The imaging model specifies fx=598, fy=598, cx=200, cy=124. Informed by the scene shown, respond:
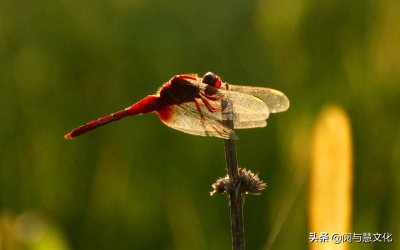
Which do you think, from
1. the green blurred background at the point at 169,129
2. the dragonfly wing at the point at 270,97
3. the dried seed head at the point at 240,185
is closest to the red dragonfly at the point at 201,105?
the dragonfly wing at the point at 270,97

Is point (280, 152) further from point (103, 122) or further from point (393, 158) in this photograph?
point (103, 122)

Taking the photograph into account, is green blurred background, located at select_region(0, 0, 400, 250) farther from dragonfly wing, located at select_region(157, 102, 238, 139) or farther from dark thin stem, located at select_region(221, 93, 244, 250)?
dark thin stem, located at select_region(221, 93, 244, 250)

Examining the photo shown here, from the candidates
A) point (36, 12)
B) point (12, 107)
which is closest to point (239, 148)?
point (12, 107)

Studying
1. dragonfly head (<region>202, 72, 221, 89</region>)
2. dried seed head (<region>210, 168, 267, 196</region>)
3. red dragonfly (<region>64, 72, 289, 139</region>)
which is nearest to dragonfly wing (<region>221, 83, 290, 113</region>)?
red dragonfly (<region>64, 72, 289, 139</region>)

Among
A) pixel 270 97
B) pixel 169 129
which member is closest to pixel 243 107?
pixel 270 97

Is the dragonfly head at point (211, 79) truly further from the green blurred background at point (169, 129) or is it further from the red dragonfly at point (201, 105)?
the green blurred background at point (169, 129)
